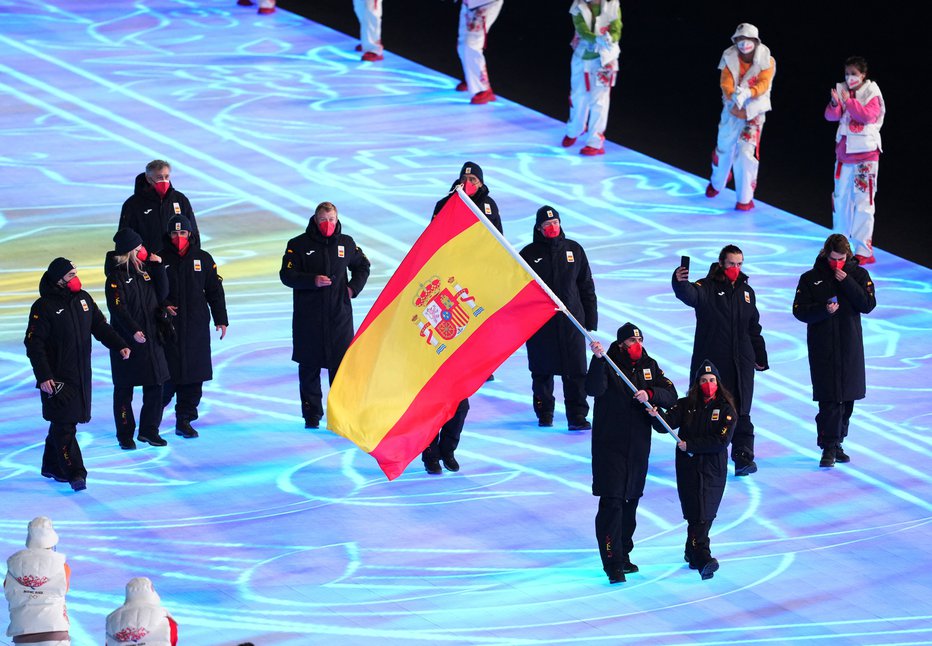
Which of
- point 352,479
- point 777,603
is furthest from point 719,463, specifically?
point 352,479

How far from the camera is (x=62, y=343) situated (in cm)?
1294

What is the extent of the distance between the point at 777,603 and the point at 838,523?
4.64 feet

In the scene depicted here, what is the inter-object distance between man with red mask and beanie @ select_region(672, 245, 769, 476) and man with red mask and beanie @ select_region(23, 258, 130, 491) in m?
4.18

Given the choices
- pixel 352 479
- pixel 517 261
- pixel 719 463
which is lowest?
pixel 352 479

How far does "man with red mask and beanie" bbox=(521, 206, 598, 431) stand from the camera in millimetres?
14312

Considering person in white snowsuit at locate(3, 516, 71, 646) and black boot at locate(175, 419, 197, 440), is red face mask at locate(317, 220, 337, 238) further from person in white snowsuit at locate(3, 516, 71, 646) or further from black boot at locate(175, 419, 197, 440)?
person in white snowsuit at locate(3, 516, 71, 646)

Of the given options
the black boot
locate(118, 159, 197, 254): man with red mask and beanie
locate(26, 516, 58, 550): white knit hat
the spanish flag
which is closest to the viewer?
locate(26, 516, 58, 550): white knit hat

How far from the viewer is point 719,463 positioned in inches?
475

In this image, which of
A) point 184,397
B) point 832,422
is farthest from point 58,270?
point 832,422

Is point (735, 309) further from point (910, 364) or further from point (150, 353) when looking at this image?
point (150, 353)

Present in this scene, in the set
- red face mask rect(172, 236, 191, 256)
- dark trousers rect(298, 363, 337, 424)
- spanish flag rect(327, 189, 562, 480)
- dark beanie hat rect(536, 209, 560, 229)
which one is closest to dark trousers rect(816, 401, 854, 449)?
dark beanie hat rect(536, 209, 560, 229)

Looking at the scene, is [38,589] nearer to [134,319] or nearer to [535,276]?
[535,276]

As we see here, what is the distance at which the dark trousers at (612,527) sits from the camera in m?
12.0

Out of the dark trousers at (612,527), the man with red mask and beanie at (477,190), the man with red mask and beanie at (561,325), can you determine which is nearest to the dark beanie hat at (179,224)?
the man with red mask and beanie at (477,190)
